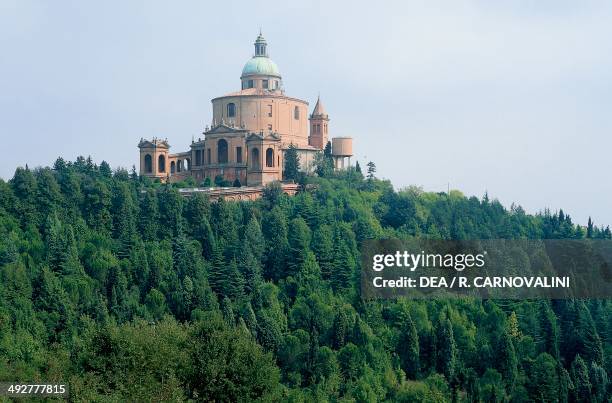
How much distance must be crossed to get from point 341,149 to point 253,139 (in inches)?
356

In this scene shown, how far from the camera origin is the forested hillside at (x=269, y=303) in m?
57.8

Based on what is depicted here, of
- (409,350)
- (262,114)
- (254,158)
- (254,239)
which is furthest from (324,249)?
(262,114)

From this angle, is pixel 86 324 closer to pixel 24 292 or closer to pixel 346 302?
pixel 24 292

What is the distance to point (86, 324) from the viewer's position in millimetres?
57375

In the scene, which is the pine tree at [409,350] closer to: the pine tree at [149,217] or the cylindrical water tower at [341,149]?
the pine tree at [149,217]

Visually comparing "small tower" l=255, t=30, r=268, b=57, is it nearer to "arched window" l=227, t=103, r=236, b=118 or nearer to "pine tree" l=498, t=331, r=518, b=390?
"arched window" l=227, t=103, r=236, b=118

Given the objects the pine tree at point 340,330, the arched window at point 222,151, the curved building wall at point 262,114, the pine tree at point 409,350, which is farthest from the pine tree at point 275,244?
the curved building wall at point 262,114

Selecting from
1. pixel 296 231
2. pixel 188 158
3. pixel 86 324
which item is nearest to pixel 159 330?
pixel 86 324

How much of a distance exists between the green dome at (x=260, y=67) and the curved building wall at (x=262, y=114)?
2.40 metres

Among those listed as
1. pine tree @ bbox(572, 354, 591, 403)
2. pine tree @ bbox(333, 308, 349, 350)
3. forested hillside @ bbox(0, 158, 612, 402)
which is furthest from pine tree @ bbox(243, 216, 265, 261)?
pine tree @ bbox(572, 354, 591, 403)

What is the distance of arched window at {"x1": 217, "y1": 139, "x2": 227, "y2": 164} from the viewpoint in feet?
266

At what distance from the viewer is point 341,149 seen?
3398 inches

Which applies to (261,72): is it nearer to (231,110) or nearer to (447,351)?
(231,110)

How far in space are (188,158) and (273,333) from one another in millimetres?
25813
